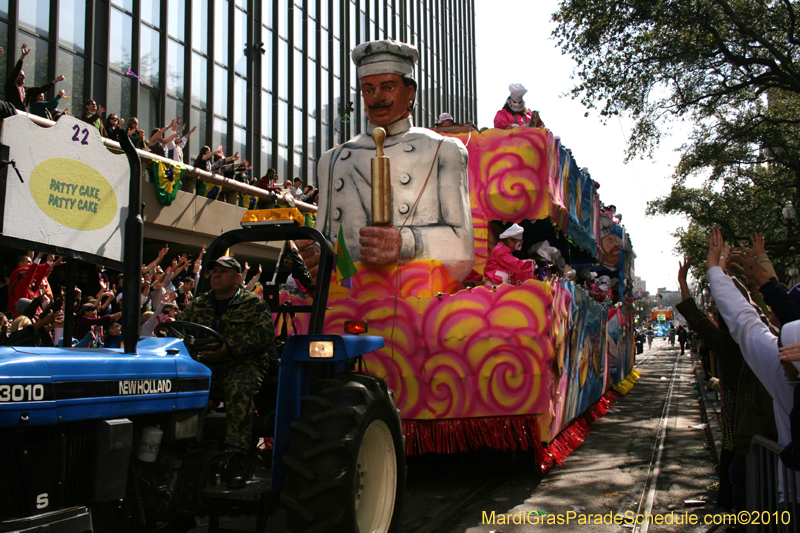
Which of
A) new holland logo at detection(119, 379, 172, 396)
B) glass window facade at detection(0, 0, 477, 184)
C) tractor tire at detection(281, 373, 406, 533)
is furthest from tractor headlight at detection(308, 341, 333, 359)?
glass window facade at detection(0, 0, 477, 184)

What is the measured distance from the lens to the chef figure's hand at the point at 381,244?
652 centimetres

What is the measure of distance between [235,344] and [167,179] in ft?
32.0

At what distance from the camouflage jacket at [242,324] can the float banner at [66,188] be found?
35.9 inches

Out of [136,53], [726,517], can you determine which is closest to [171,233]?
[136,53]

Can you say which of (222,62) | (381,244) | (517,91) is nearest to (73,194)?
(381,244)

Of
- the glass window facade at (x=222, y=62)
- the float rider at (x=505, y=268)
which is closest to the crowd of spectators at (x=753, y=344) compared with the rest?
the float rider at (x=505, y=268)

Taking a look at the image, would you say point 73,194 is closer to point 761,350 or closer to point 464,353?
point 761,350

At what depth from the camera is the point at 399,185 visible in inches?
270

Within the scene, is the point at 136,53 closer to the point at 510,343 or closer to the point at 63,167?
the point at 510,343

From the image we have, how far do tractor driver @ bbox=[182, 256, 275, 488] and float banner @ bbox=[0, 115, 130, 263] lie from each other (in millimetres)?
947

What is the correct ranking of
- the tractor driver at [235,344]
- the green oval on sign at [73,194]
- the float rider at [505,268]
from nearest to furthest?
1. the green oval on sign at [73,194]
2. the tractor driver at [235,344]
3. the float rider at [505,268]

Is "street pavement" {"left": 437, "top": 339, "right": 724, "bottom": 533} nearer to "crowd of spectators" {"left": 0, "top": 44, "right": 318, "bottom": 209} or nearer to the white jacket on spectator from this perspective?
the white jacket on spectator

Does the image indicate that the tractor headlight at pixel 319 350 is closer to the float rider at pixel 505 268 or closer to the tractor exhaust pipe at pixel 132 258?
the tractor exhaust pipe at pixel 132 258

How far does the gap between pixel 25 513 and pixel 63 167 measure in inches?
58.2
